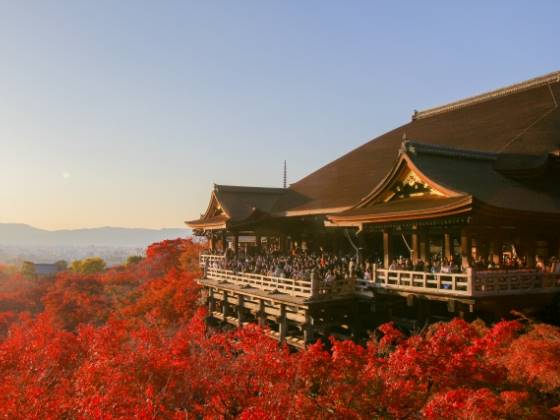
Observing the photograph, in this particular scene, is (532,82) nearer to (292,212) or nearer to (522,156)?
(522,156)

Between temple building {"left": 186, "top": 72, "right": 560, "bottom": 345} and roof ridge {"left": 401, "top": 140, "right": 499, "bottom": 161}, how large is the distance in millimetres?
37

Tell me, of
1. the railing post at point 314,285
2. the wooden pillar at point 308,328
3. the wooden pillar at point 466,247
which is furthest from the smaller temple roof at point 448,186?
the wooden pillar at point 308,328

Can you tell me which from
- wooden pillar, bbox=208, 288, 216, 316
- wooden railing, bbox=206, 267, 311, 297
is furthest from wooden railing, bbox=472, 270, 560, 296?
wooden pillar, bbox=208, 288, 216, 316

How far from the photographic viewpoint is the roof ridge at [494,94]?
2384 centimetres

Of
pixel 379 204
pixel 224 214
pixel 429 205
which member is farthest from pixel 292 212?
pixel 429 205

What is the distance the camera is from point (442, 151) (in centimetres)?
1686

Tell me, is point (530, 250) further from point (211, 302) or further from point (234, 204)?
point (211, 302)

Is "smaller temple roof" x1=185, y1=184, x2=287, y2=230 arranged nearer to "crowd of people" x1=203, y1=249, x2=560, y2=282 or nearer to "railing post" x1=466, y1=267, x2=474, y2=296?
Answer: "crowd of people" x1=203, y1=249, x2=560, y2=282

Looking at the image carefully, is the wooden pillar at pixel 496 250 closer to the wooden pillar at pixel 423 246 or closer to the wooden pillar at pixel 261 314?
the wooden pillar at pixel 423 246

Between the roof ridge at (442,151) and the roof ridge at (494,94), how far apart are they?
9.28 meters

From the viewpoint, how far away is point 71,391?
43.6 ft

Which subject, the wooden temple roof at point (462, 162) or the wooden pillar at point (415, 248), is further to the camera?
the wooden pillar at point (415, 248)

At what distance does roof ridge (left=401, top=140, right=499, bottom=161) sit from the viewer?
52.7ft

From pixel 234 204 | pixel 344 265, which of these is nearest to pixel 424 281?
pixel 344 265
